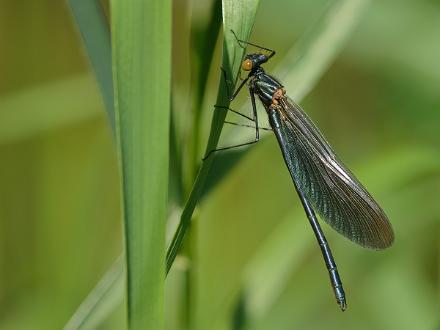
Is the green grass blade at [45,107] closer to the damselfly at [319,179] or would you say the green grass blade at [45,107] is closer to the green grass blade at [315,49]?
the damselfly at [319,179]

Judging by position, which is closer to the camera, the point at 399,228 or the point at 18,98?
the point at 399,228

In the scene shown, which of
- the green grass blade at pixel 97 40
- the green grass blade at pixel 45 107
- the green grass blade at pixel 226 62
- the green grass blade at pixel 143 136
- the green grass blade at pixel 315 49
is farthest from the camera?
the green grass blade at pixel 45 107

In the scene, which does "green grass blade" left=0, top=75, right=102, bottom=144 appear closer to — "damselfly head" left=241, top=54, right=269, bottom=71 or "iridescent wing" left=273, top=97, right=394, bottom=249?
"damselfly head" left=241, top=54, right=269, bottom=71

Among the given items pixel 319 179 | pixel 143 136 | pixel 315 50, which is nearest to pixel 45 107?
pixel 319 179

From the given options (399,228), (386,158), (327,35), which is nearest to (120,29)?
(327,35)

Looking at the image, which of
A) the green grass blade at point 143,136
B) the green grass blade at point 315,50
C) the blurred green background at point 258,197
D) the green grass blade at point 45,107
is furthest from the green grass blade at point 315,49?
the green grass blade at point 45,107

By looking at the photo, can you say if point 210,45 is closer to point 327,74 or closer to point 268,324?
point 268,324

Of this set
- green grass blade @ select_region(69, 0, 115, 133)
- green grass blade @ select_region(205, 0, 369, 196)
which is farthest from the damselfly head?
green grass blade @ select_region(69, 0, 115, 133)
